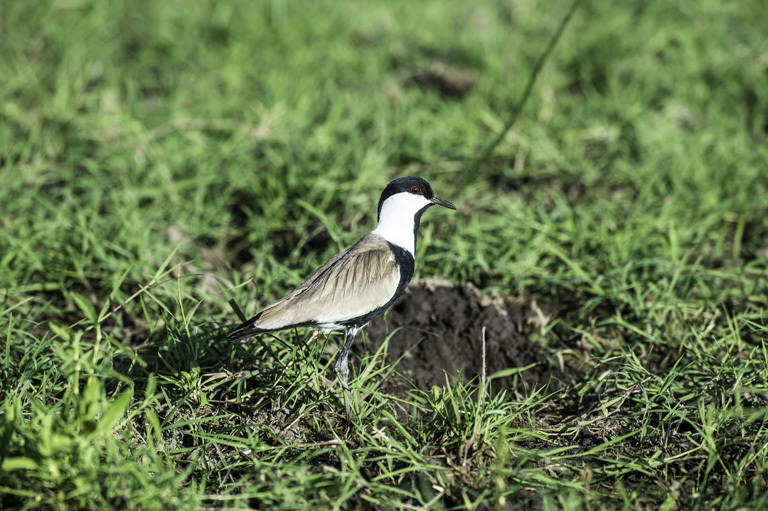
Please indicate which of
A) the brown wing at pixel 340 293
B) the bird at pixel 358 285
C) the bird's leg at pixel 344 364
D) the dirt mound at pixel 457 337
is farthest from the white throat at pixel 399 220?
the bird's leg at pixel 344 364

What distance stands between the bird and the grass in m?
0.23

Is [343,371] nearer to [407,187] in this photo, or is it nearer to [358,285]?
[358,285]

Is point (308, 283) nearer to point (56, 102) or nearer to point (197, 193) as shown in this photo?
point (197, 193)

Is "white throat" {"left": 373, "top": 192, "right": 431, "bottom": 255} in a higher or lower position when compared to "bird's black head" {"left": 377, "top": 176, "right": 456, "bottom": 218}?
lower

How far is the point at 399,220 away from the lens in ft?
10.7

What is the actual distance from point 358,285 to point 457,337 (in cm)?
72

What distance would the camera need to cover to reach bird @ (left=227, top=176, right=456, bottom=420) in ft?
9.20

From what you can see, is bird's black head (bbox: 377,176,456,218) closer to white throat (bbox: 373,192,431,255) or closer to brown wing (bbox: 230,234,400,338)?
white throat (bbox: 373,192,431,255)

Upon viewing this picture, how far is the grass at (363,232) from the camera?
2.55 metres

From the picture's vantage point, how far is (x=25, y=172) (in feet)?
14.8

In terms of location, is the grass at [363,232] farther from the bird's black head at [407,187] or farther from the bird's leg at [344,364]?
the bird's black head at [407,187]

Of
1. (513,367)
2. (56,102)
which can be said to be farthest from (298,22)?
(513,367)

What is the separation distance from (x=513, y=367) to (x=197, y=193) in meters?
2.35

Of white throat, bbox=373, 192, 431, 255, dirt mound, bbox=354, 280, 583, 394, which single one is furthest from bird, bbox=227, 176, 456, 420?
dirt mound, bbox=354, 280, 583, 394
